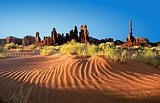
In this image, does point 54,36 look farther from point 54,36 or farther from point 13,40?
point 13,40

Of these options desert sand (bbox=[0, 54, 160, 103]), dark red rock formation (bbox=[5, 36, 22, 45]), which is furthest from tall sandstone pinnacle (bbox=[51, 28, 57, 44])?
desert sand (bbox=[0, 54, 160, 103])

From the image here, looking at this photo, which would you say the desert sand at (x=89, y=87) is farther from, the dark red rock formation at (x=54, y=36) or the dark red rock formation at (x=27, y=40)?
the dark red rock formation at (x=27, y=40)

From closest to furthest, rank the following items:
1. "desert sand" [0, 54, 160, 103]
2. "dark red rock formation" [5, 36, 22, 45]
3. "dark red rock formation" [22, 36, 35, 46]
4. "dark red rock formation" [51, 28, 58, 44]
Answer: "desert sand" [0, 54, 160, 103]
"dark red rock formation" [51, 28, 58, 44]
"dark red rock formation" [22, 36, 35, 46]
"dark red rock formation" [5, 36, 22, 45]

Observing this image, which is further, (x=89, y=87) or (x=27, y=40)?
(x=27, y=40)

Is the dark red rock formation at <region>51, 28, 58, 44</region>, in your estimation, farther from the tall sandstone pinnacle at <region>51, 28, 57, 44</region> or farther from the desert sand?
the desert sand

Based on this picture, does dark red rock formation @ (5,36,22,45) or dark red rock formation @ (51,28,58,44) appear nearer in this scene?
dark red rock formation @ (51,28,58,44)

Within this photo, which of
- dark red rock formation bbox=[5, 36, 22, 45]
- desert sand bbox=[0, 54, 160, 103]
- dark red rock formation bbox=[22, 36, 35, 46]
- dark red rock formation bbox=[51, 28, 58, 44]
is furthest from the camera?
dark red rock formation bbox=[5, 36, 22, 45]

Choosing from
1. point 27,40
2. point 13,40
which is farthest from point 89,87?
point 13,40

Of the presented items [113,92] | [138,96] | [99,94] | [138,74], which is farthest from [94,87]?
[138,74]

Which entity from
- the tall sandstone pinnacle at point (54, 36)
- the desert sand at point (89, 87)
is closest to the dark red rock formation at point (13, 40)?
the tall sandstone pinnacle at point (54, 36)

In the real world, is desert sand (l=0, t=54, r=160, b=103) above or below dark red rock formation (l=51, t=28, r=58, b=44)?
below

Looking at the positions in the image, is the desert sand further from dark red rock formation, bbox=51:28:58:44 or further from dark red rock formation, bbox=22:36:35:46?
dark red rock formation, bbox=22:36:35:46

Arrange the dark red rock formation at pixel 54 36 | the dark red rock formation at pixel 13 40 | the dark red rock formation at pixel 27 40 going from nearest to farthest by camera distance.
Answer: the dark red rock formation at pixel 54 36 → the dark red rock formation at pixel 27 40 → the dark red rock formation at pixel 13 40

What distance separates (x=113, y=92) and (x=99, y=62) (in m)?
1.88
